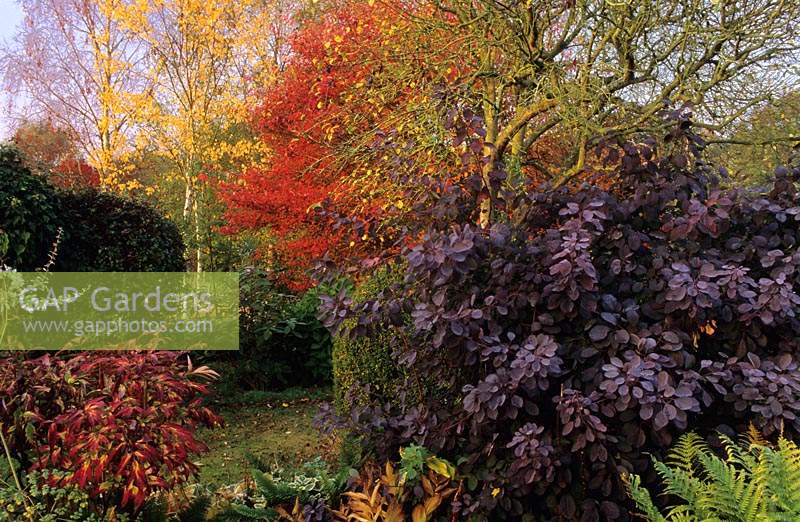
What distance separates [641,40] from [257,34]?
787 cm

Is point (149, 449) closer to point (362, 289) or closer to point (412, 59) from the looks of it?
point (362, 289)

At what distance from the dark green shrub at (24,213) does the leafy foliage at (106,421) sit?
89.2 inches

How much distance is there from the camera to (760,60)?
4117 mm

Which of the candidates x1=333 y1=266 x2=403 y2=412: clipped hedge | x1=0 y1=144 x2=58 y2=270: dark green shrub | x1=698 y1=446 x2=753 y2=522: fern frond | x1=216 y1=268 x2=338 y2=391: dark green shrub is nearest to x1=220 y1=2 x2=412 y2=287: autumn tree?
x1=216 y1=268 x2=338 y2=391: dark green shrub

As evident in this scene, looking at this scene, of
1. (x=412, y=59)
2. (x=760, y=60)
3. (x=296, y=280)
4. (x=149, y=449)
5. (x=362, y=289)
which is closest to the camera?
(x=149, y=449)

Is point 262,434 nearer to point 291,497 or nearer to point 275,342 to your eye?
point 275,342

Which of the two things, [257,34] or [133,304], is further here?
[257,34]

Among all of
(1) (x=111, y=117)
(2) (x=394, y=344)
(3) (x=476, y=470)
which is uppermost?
(1) (x=111, y=117)

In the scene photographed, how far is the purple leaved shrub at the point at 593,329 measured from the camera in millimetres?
2166

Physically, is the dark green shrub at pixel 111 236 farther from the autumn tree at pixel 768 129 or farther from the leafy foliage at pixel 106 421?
the autumn tree at pixel 768 129

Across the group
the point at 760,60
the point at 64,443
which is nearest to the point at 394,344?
the point at 64,443

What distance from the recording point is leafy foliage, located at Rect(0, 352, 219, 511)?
93.7 inches

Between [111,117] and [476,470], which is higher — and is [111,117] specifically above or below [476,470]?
above

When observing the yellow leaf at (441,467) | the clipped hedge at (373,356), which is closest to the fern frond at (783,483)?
the yellow leaf at (441,467)
